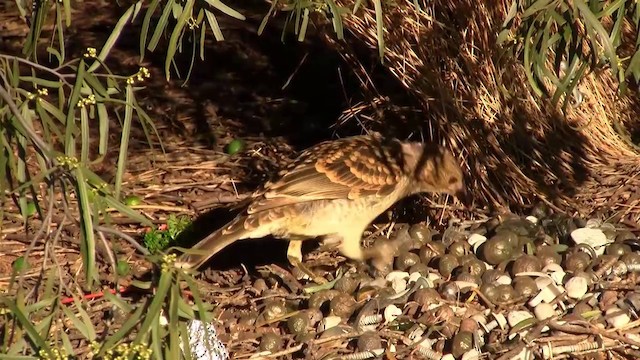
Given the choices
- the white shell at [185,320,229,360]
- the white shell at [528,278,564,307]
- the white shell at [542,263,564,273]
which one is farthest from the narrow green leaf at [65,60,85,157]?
the white shell at [542,263,564,273]

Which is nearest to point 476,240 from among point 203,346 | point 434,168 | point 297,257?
point 434,168

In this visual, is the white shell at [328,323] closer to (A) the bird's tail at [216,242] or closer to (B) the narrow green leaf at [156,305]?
(A) the bird's tail at [216,242]

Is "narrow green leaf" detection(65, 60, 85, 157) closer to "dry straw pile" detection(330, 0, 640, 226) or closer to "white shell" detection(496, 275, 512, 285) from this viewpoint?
"dry straw pile" detection(330, 0, 640, 226)

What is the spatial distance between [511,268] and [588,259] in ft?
A: 1.25

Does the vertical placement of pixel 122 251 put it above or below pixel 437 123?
below

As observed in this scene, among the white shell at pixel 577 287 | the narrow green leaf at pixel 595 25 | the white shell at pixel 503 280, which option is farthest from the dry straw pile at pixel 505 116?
the narrow green leaf at pixel 595 25

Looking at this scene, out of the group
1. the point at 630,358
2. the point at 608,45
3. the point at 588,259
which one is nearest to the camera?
the point at 608,45

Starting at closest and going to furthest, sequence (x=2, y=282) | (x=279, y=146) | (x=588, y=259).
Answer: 1. (x=588, y=259)
2. (x=2, y=282)
3. (x=279, y=146)

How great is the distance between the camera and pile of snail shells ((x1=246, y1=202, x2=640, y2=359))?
5.38 metres

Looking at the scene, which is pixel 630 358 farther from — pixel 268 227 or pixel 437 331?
pixel 268 227

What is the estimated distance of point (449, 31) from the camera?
5891 millimetres

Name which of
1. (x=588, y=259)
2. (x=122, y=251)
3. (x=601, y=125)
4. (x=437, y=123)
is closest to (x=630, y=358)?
(x=588, y=259)

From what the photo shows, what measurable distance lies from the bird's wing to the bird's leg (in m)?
0.31

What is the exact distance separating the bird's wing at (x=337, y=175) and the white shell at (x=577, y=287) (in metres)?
1.33
